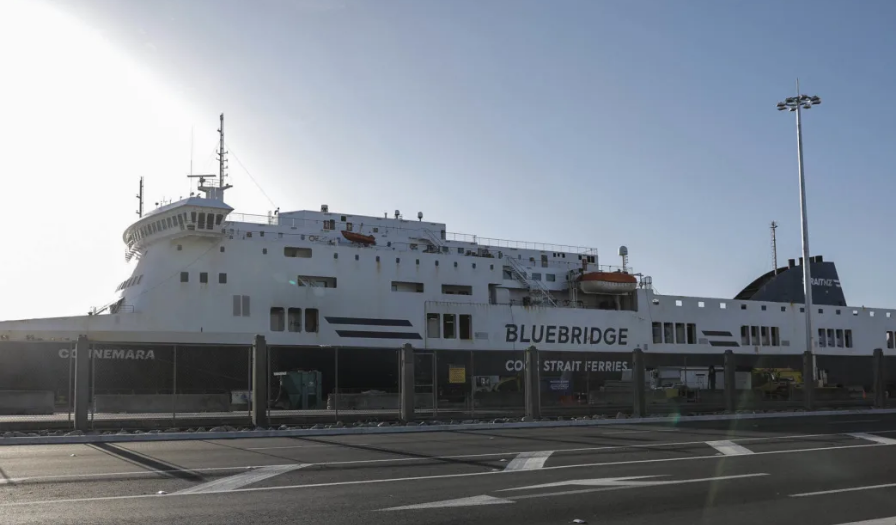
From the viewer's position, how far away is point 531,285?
42094 millimetres

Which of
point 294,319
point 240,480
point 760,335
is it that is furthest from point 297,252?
point 760,335

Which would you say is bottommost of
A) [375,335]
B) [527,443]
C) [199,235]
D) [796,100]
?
[527,443]

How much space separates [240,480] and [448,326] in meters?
29.1

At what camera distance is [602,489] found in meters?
9.06

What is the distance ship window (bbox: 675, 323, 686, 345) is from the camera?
45.6m

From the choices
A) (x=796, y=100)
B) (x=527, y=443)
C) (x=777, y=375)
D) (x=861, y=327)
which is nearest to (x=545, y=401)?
(x=527, y=443)

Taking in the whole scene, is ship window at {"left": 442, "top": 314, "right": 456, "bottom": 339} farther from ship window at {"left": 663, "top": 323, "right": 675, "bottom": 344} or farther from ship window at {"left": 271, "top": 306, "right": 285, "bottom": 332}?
ship window at {"left": 663, "top": 323, "right": 675, "bottom": 344}

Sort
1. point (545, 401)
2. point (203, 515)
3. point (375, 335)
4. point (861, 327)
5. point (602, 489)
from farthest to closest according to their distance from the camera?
point (861, 327) → point (375, 335) → point (545, 401) → point (602, 489) → point (203, 515)

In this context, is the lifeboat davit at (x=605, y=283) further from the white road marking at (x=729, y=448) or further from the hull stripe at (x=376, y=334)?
the white road marking at (x=729, y=448)

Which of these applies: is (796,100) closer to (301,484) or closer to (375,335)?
(375,335)

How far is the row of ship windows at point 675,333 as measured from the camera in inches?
1766

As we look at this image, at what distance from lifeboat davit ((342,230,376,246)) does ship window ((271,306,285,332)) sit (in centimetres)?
530

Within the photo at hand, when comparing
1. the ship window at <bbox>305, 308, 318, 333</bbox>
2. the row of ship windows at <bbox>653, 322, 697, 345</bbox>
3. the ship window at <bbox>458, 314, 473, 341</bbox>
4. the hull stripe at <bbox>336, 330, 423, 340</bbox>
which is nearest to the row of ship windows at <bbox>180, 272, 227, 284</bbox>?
the ship window at <bbox>305, 308, 318, 333</bbox>

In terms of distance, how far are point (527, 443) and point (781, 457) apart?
14.6ft
